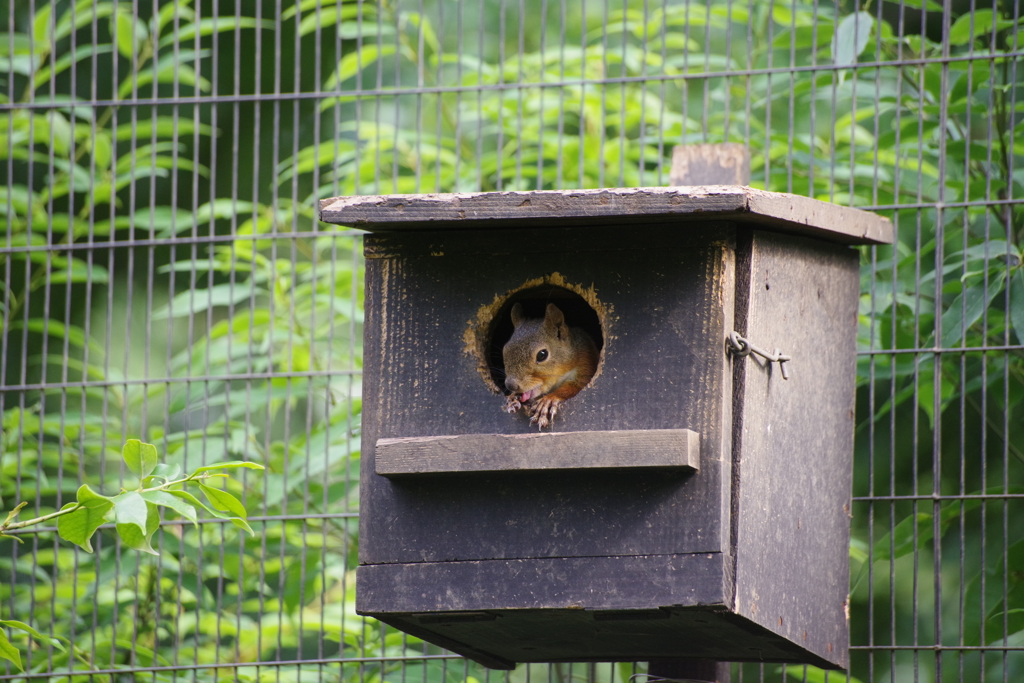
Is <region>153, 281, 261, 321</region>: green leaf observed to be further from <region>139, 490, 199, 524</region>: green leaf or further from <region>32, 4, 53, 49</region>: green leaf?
<region>139, 490, 199, 524</region>: green leaf

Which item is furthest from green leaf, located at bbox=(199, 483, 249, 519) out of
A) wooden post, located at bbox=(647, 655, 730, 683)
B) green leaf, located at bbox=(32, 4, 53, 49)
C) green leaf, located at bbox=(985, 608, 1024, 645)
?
green leaf, located at bbox=(32, 4, 53, 49)

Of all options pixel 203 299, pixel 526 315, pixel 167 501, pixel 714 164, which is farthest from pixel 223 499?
pixel 203 299

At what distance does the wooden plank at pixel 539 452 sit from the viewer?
2.99 metres

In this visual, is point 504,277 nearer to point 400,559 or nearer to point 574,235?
point 574,235

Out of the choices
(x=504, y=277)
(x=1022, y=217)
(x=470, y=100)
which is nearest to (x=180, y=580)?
(x=504, y=277)

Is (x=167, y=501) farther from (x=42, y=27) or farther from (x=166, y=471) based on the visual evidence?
(x=42, y=27)

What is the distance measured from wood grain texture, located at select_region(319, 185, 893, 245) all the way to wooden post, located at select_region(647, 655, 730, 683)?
1.19 meters

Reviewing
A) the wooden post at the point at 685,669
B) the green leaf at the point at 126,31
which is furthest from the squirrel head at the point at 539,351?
the green leaf at the point at 126,31

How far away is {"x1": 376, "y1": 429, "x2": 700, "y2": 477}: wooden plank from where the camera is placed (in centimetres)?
299

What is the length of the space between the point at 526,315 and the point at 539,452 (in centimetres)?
90

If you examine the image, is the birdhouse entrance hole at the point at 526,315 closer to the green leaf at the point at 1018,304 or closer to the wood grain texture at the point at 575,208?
the wood grain texture at the point at 575,208

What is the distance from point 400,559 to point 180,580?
1.29 m

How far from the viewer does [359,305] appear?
15.7ft

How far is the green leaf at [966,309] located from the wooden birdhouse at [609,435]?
1.52ft
